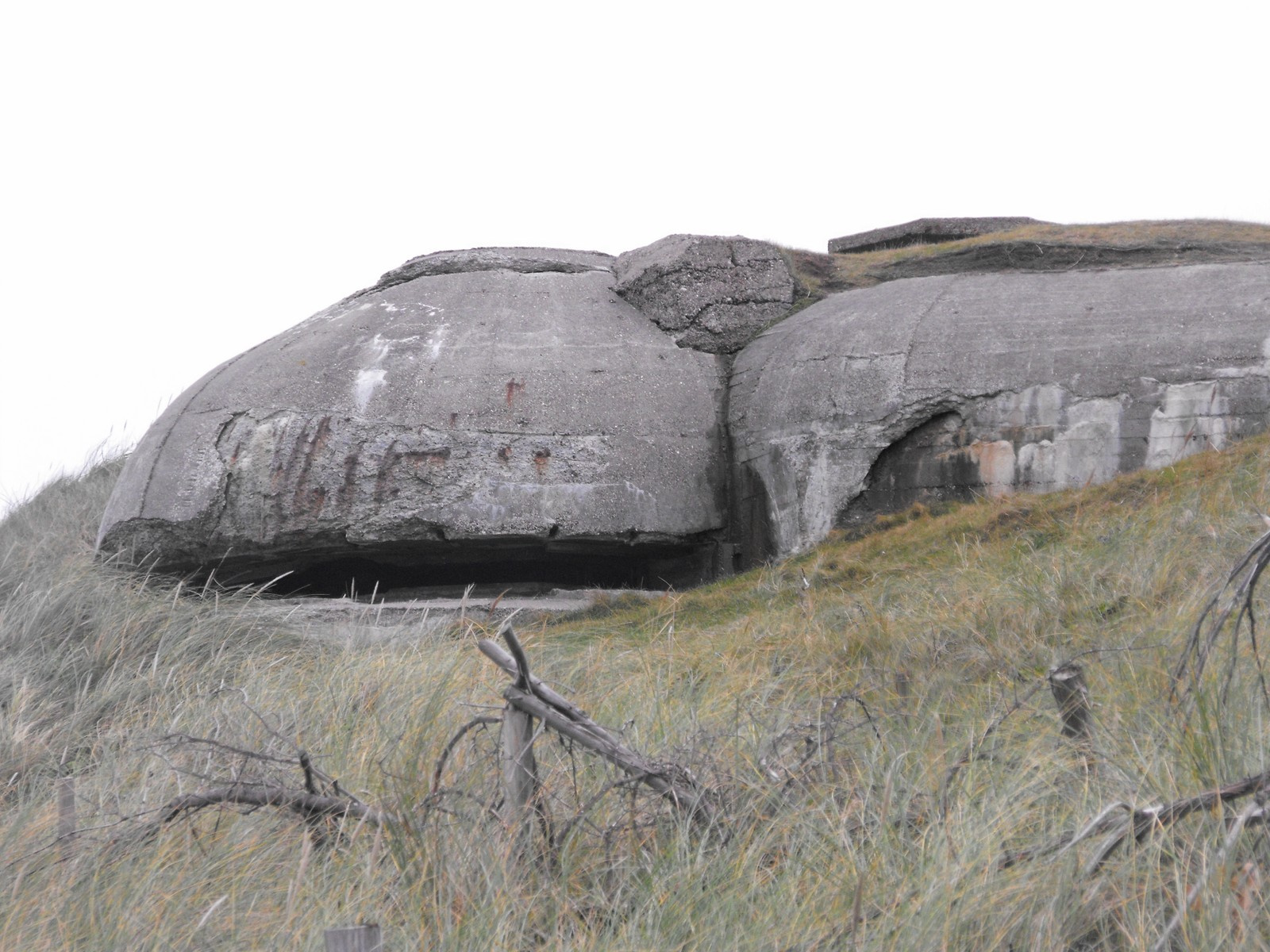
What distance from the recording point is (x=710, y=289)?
708cm

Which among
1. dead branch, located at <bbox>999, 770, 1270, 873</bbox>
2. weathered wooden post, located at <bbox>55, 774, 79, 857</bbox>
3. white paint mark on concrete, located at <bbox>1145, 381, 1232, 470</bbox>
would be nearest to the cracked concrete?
white paint mark on concrete, located at <bbox>1145, 381, 1232, 470</bbox>

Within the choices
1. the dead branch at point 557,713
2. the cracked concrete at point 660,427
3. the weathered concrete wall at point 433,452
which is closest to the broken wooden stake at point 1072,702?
the dead branch at point 557,713

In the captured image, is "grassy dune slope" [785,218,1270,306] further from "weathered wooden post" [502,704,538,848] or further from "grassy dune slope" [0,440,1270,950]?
"weathered wooden post" [502,704,538,848]

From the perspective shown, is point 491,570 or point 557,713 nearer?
point 557,713

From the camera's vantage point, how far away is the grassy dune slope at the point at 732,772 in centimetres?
199

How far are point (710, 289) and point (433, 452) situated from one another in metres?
1.97

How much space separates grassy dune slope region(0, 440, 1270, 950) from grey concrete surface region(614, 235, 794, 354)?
7.52 ft

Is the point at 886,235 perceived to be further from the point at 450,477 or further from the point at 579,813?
the point at 579,813

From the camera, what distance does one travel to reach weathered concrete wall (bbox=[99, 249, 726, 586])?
19.8 ft

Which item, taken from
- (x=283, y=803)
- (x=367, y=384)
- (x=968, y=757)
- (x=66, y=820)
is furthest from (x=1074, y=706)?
(x=367, y=384)

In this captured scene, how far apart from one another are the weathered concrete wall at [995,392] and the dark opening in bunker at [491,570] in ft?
1.52

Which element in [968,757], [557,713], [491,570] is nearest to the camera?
[557,713]

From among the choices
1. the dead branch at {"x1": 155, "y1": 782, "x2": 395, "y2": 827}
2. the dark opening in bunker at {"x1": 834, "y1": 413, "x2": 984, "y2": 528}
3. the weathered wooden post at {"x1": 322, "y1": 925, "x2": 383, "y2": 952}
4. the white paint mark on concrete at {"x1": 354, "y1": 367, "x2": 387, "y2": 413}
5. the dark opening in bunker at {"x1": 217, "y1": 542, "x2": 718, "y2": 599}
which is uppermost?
the white paint mark on concrete at {"x1": 354, "y1": 367, "x2": 387, "y2": 413}

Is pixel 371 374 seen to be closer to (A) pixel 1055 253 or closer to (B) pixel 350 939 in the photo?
(A) pixel 1055 253
